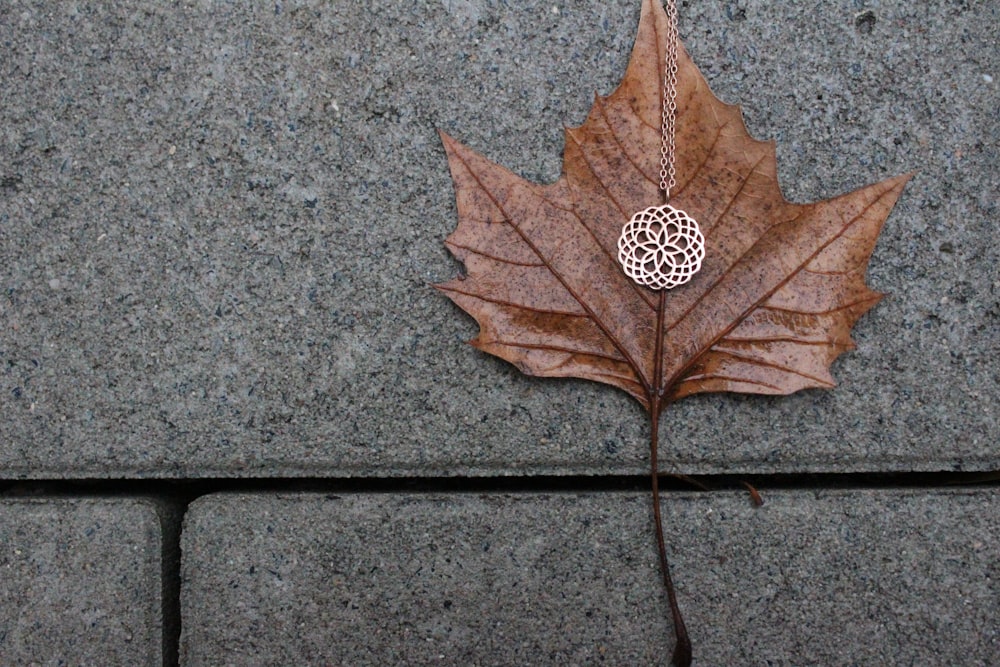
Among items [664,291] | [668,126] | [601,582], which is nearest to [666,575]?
[601,582]

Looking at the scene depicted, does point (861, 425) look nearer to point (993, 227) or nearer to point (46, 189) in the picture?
point (993, 227)

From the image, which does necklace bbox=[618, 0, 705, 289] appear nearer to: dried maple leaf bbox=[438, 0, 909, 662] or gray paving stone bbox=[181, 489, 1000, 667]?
dried maple leaf bbox=[438, 0, 909, 662]

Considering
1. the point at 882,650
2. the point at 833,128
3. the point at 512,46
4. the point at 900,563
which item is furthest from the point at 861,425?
the point at 512,46

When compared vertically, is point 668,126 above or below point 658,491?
above

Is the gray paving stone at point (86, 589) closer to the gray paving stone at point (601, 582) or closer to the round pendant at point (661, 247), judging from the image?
the gray paving stone at point (601, 582)

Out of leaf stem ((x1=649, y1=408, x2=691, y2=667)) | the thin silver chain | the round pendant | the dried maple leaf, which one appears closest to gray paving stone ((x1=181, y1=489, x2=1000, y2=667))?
leaf stem ((x1=649, y1=408, x2=691, y2=667))

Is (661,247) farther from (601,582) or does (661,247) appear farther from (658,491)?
(601,582)

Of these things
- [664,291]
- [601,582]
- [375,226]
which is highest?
[375,226]
